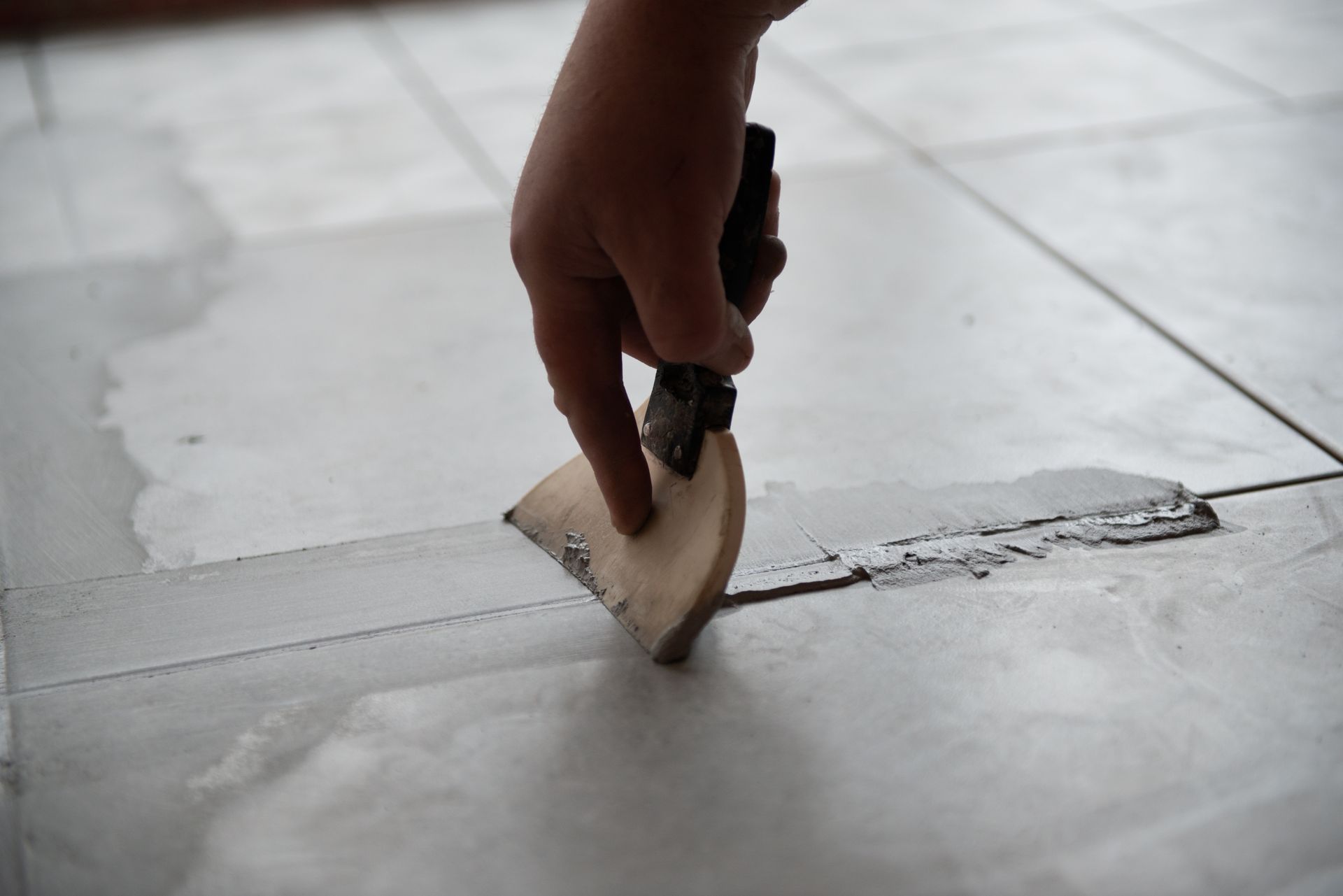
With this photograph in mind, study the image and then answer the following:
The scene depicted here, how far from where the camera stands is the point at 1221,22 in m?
3.10

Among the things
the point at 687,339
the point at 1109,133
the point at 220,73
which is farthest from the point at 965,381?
the point at 220,73

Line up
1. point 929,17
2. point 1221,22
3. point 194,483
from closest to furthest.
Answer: point 194,483, point 1221,22, point 929,17

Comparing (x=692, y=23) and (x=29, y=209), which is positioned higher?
(x=692, y=23)

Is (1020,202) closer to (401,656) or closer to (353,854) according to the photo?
(401,656)

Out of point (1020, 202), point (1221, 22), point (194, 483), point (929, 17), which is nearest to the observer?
point (194, 483)

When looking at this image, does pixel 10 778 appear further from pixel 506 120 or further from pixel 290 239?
pixel 506 120

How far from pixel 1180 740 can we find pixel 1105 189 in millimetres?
1456

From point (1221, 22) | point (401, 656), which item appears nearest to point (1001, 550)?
point (401, 656)

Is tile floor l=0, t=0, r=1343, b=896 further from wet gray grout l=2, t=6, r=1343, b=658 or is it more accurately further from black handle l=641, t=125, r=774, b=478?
black handle l=641, t=125, r=774, b=478

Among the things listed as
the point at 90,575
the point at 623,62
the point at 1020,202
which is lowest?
Result: the point at 90,575

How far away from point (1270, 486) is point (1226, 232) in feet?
2.59

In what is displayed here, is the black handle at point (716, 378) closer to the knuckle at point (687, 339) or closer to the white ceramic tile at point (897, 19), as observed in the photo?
→ the knuckle at point (687, 339)

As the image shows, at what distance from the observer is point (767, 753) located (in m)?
1.02

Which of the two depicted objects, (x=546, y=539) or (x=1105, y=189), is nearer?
(x=546, y=539)
